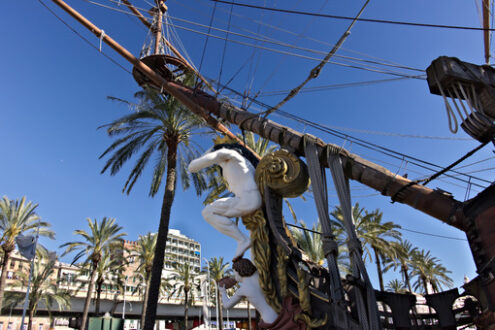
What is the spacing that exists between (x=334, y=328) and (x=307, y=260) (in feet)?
3.67

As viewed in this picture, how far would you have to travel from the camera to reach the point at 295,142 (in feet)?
23.8

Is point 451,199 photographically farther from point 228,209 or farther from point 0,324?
point 0,324

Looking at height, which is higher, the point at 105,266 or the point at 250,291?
the point at 105,266

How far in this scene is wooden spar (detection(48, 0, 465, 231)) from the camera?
18.1 ft

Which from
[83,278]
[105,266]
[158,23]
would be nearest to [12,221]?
[105,266]

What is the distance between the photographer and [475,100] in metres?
5.21

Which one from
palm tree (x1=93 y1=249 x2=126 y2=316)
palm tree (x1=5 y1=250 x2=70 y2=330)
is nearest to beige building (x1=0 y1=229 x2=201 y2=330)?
palm tree (x1=5 y1=250 x2=70 y2=330)

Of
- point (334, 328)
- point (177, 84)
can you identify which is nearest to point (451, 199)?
point (334, 328)

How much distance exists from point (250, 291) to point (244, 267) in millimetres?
412

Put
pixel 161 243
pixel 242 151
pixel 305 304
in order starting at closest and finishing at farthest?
1. pixel 305 304
2. pixel 242 151
3. pixel 161 243

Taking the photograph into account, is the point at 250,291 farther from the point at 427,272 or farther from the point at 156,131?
the point at 427,272

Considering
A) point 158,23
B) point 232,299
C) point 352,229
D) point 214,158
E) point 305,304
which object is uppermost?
point 158,23

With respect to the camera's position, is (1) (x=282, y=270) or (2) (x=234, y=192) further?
(2) (x=234, y=192)

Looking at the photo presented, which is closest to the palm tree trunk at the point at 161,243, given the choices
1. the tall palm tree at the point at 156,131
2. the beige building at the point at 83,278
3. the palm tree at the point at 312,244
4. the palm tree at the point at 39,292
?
the tall palm tree at the point at 156,131
